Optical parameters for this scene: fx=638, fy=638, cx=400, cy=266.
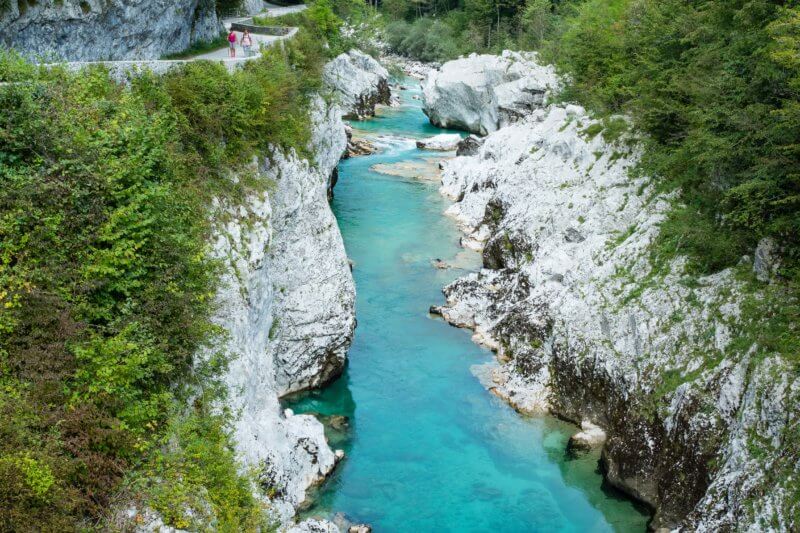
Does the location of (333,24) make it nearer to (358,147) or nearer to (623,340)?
(358,147)

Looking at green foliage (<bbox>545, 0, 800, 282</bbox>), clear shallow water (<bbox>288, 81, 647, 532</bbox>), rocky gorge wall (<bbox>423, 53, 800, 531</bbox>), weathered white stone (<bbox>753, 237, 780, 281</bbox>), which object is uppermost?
green foliage (<bbox>545, 0, 800, 282</bbox>)

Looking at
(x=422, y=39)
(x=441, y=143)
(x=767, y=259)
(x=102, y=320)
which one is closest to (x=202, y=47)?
(x=102, y=320)

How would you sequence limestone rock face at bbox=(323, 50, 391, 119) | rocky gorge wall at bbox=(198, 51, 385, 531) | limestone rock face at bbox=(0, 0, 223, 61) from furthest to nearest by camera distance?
limestone rock face at bbox=(323, 50, 391, 119), limestone rock face at bbox=(0, 0, 223, 61), rocky gorge wall at bbox=(198, 51, 385, 531)

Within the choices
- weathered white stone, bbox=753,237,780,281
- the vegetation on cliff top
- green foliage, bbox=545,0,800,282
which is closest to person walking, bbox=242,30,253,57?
the vegetation on cliff top

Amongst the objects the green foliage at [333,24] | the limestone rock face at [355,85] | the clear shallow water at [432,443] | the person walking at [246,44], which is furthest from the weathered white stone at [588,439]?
the limestone rock face at [355,85]

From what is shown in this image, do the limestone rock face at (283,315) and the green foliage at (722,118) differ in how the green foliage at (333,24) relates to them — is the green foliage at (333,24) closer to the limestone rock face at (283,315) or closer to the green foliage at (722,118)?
the limestone rock face at (283,315)

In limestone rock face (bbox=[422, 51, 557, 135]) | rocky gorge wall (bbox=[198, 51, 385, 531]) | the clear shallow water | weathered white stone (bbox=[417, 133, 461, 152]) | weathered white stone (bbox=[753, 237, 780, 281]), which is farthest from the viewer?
weathered white stone (bbox=[417, 133, 461, 152])

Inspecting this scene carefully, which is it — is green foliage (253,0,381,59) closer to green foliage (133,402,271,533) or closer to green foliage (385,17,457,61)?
green foliage (385,17,457,61)
